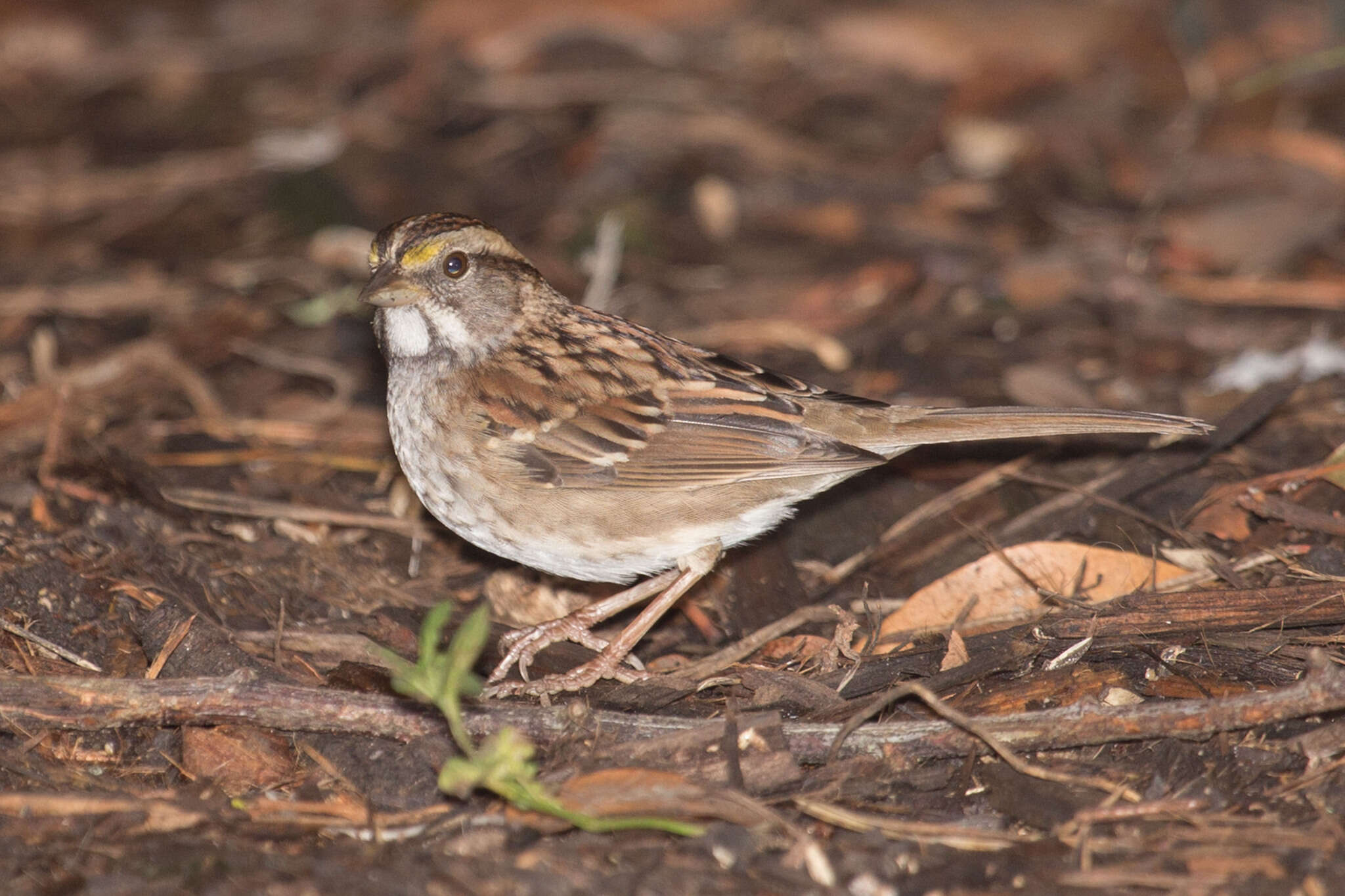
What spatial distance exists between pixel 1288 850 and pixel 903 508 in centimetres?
200

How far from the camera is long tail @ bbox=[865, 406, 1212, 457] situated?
405cm

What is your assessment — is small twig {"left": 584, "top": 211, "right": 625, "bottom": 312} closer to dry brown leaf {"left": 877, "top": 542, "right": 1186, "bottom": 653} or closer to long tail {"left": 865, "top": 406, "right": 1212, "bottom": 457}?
long tail {"left": 865, "top": 406, "right": 1212, "bottom": 457}

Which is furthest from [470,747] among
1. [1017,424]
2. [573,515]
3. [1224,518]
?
[1224,518]

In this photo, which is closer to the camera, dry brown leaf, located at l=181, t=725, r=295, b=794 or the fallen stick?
the fallen stick

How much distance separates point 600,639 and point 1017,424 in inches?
58.6

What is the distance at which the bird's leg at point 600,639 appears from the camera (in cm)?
397

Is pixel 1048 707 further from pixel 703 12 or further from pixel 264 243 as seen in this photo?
pixel 703 12

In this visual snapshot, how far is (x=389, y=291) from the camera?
405cm

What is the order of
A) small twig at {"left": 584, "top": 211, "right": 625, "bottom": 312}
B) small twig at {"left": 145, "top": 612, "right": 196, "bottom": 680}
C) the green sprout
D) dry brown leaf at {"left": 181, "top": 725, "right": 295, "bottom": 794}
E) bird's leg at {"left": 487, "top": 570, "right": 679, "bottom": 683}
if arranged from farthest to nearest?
1. small twig at {"left": 584, "top": 211, "right": 625, "bottom": 312}
2. bird's leg at {"left": 487, "top": 570, "right": 679, "bottom": 683}
3. small twig at {"left": 145, "top": 612, "right": 196, "bottom": 680}
4. dry brown leaf at {"left": 181, "top": 725, "right": 295, "bottom": 794}
5. the green sprout

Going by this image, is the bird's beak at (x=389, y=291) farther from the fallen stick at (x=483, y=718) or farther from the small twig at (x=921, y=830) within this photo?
the small twig at (x=921, y=830)

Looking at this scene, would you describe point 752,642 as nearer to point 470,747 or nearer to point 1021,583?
point 1021,583

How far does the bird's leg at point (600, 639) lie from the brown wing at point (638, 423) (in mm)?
315

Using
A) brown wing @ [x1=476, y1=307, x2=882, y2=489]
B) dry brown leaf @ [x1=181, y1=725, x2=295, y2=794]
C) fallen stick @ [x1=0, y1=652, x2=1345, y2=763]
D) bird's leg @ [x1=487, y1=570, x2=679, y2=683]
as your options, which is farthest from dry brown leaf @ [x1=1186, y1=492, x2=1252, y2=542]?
dry brown leaf @ [x1=181, y1=725, x2=295, y2=794]

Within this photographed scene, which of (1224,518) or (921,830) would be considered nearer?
(921,830)
